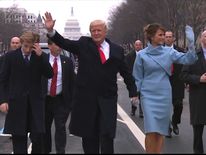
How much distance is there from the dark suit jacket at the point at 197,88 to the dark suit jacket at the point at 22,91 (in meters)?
2.25

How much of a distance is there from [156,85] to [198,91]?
3.65 feet

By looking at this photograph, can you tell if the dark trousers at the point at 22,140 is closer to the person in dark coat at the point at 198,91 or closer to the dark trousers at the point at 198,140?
the person in dark coat at the point at 198,91

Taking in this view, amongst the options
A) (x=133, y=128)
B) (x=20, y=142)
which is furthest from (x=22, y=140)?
(x=133, y=128)

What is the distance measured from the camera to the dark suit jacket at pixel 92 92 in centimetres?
645

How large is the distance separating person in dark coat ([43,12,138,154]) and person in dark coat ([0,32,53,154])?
52 cm

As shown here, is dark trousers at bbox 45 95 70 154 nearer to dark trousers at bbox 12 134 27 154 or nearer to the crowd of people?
the crowd of people

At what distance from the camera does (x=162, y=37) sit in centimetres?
746

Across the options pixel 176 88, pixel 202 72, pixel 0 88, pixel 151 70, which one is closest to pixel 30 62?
pixel 0 88

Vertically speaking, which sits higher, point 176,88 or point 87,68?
point 87,68

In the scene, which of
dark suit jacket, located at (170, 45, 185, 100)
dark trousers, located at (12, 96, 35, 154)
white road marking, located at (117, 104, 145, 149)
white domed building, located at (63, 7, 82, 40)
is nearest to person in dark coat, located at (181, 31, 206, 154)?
white road marking, located at (117, 104, 145, 149)

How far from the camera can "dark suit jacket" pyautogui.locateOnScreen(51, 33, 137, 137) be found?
21.2ft

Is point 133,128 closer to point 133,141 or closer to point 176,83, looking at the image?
point 133,141

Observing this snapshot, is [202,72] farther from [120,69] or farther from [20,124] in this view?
[20,124]

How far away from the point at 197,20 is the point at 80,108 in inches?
1689
